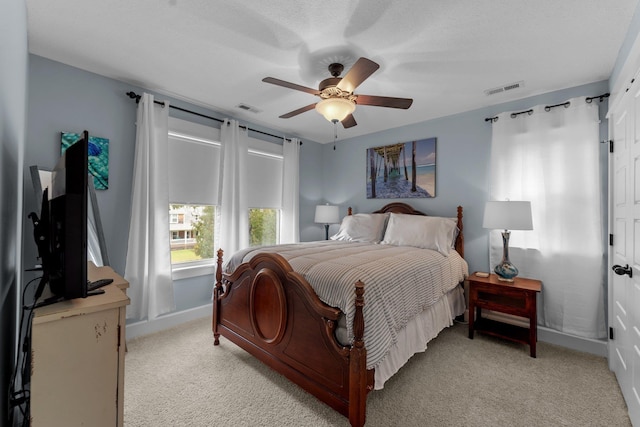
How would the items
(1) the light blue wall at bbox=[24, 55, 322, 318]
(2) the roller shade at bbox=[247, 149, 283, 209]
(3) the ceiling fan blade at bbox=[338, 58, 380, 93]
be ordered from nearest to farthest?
1. (3) the ceiling fan blade at bbox=[338, 58, 380, 93]
2. (1) the light blue wall at bbox=[24, 55, 322, 318]
3. (2) the roller shade at bbox=[247, 149, 283, 209]

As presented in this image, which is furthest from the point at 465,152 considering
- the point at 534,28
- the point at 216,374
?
the point at 216,374

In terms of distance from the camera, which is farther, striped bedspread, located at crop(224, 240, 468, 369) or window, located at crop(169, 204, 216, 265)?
window, located at crop(169, 204, 216, 265)

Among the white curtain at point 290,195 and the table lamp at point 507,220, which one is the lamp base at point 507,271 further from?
the white curtain at point 290,195

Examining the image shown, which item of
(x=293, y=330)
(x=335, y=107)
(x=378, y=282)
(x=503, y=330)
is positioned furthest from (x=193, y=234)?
(x=503, y=330)

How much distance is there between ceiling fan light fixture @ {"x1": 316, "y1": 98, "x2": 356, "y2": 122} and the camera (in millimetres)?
2320

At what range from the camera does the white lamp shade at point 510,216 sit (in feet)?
8.96

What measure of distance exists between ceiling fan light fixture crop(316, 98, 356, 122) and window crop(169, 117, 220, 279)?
5.96 ft

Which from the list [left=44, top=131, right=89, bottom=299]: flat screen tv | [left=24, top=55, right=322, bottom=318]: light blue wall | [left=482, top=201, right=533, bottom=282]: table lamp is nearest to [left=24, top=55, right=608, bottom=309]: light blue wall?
[left=24, top=55, right=322, bottom=318]: light blue wall

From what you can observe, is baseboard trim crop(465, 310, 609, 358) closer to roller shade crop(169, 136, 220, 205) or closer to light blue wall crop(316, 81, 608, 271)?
light blue wall crop(316, 81, 608, 271)

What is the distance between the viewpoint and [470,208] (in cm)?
353

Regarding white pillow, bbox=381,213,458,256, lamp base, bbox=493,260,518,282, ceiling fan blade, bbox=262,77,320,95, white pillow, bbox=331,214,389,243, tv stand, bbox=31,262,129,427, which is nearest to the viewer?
tv stand, bbox=31,262,129,427

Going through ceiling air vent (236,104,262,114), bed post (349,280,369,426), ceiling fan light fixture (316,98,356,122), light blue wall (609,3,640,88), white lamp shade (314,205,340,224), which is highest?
ceiling air vent (236,104,262,114)

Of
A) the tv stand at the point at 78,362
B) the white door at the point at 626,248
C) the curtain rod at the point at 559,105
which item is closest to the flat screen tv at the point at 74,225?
the tv stand at the point at 78,362

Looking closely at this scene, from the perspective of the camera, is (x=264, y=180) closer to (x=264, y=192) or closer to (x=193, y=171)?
(x=264, y=192)
